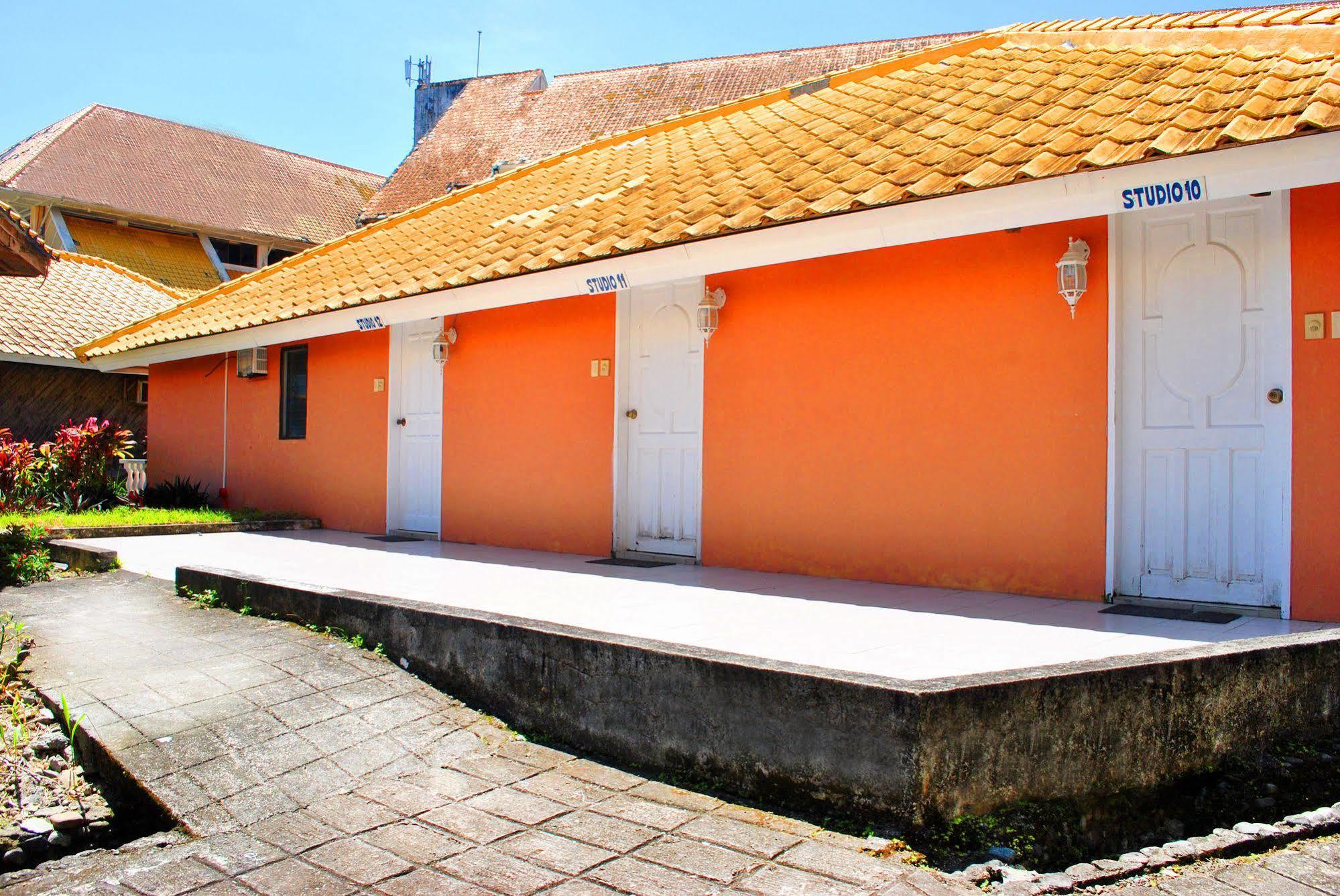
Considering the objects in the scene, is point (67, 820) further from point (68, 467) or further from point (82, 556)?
point (68, 467)

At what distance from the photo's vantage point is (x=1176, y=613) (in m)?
5.72

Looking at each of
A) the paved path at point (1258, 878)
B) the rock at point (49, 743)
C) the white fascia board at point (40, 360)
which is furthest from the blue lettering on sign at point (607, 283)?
the white fascia board at point (40, 360)

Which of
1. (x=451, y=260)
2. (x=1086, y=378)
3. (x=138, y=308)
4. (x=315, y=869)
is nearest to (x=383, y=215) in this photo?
(x=138, y=308)

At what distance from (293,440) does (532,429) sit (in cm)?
474

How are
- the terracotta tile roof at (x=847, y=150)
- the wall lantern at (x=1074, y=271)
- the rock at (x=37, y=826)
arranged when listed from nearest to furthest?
the rock at (x=37, y=826), the terracotta tile roof at (x=847, y=150), the wall lantern at (x=1074, y=271)

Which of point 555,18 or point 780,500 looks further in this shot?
point 555,18

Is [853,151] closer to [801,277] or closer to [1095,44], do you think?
[801,277]

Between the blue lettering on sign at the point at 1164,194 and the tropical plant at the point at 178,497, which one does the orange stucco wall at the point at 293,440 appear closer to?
the tropical plant at the point at 178,497

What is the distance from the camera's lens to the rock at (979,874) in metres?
3.22

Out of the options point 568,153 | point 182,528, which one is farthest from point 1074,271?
point 182,528

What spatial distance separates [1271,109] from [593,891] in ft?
16.6

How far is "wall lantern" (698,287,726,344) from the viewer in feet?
26.8

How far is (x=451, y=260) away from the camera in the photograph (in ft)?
34.3

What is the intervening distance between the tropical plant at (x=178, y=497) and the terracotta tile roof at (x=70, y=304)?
16.1ft
